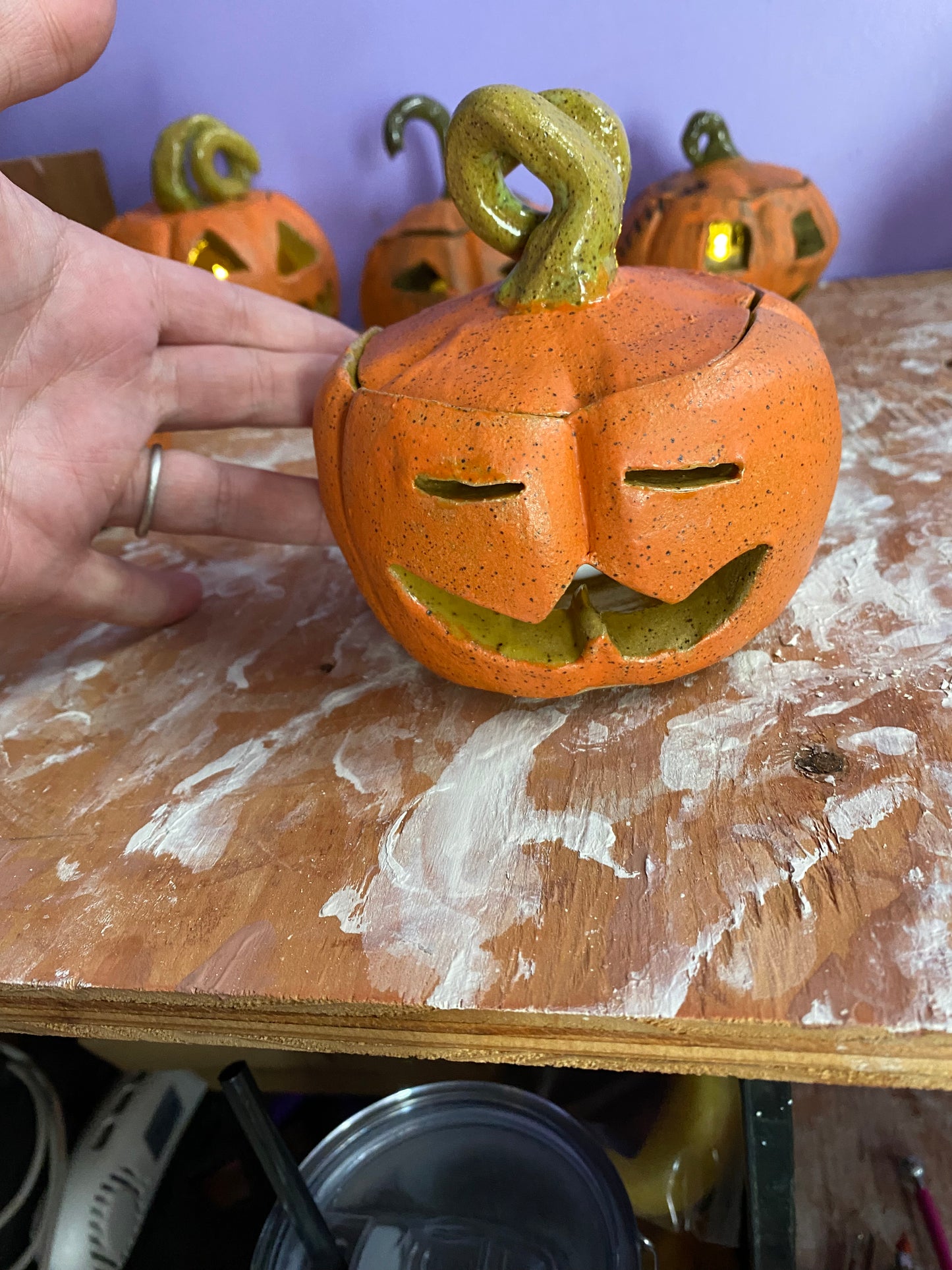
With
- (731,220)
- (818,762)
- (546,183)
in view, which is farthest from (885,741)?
(731,220)

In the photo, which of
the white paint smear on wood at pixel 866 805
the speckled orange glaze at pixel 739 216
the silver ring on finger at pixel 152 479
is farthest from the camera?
the speckled orange glaze at pixel 739 216

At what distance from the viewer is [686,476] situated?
0.64 metres

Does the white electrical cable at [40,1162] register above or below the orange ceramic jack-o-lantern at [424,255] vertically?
below

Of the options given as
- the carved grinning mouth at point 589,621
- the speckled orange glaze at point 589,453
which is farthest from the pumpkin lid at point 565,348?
the carved grinning mouth at point 589,621

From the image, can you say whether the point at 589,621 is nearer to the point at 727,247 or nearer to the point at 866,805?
the point at 866,805

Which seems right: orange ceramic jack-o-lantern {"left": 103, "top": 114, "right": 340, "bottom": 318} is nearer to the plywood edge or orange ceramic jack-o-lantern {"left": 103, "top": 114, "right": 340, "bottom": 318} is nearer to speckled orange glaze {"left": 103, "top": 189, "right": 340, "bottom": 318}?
speckled orange glaze {"left": 103, "top": 189, "right": 340, "bottom": 318}

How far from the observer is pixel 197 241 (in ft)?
4.73

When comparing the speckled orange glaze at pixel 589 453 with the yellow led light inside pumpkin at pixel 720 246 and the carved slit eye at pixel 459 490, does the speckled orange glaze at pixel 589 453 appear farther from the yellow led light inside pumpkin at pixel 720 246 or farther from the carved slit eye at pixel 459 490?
the yellow led light inside pumpkin at pixel 720 246

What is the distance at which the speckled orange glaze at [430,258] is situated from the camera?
58.6 inches

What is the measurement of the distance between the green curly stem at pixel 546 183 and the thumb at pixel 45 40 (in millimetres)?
322

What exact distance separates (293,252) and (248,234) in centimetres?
11

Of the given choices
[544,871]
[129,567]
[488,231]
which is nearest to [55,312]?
[129,567]

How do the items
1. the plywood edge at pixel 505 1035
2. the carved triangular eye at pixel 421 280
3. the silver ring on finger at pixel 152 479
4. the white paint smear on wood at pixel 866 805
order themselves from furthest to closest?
the carved triangular eye at pixel 421 280
the silver ring on finger at pixel 152 479
the white paint smear on wood at pixel 866 805
the plywood edge at pixel 505 1035

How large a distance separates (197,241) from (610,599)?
1058 mm
